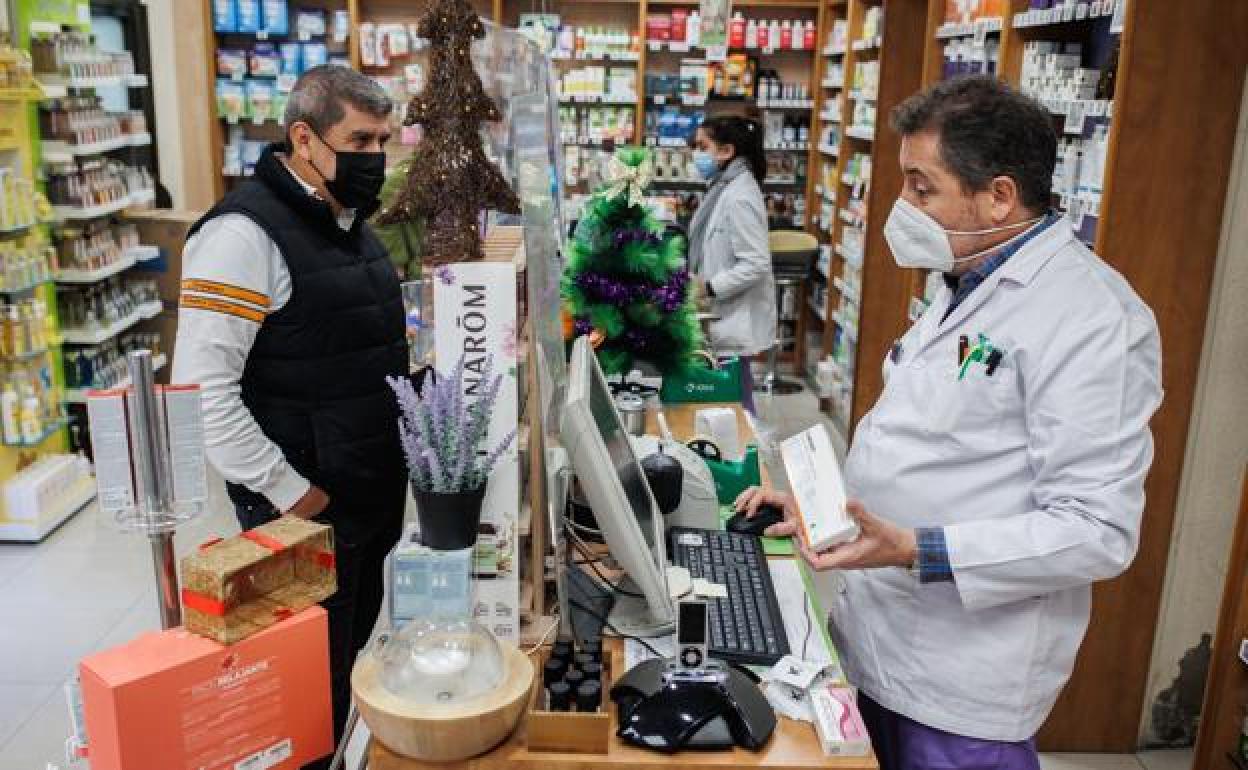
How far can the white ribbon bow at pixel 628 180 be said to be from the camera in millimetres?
3205

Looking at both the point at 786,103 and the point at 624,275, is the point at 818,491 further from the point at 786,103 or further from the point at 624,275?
the point at 786,103

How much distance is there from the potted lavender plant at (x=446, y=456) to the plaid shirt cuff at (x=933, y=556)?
0.73 metres

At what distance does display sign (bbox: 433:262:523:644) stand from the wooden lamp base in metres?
0.30

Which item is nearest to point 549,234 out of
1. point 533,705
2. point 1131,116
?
point 533,705

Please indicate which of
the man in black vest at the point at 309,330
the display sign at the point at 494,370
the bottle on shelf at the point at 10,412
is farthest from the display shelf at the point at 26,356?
the display sign at the point at 494,370

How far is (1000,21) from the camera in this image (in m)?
3.94

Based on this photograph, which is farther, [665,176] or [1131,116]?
[665,176]

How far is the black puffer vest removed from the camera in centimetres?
245

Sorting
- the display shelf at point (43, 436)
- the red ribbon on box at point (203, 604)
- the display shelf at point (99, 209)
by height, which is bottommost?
the display shelf at point (43, 436)

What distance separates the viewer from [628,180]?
3248mm

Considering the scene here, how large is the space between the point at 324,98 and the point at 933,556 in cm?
177

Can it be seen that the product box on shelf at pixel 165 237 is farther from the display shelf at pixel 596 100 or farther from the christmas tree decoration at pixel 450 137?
the christmas tree decoration at pixel 450 137

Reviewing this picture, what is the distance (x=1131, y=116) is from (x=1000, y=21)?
122cm

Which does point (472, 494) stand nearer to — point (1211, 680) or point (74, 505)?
point (1211, 680)
